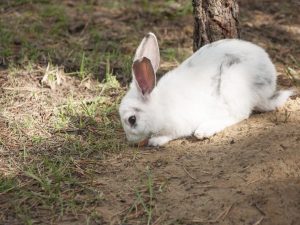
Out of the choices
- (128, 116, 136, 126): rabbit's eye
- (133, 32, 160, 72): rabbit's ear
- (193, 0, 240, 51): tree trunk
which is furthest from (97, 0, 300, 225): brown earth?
(193, 0, 240, 51): tree trunk

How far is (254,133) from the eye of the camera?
421 centimetres

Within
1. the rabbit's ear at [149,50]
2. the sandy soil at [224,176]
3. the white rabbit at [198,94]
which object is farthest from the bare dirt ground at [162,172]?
the rabbit's ear at [149,50]

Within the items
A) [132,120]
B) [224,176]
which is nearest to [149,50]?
[132,120]

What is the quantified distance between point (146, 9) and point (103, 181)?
3.70 meters

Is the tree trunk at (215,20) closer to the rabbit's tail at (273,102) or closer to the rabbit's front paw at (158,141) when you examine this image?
the rabbit's tail at (273,102)

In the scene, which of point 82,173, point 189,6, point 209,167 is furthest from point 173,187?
point 189,6

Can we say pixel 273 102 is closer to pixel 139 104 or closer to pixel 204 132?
pixel 204 132

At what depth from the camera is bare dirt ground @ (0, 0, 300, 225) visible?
3439 millimetres

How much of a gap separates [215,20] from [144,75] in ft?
3.68

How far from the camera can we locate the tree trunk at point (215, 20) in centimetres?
498

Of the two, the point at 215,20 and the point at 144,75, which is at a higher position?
the point at 215,20

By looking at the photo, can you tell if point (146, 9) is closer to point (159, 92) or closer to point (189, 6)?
point (189, 6)

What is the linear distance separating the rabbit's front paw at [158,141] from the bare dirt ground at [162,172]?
5 centimetres

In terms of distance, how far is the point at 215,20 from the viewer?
5.03 m
